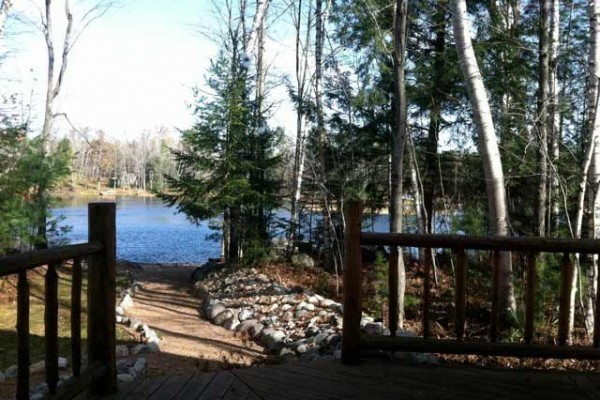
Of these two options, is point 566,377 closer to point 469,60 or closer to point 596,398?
point 596,398

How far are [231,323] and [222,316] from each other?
0.42 metres

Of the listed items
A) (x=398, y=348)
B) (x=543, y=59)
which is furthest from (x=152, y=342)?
(x=543, y=59)

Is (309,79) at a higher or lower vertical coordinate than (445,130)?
higher

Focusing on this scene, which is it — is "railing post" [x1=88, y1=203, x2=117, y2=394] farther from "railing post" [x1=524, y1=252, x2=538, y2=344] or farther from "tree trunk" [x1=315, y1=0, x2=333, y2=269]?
"tree trunk" [x1=315, y1=0, x2=333, y2=269]

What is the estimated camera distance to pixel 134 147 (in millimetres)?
74562

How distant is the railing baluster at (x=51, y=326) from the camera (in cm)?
229

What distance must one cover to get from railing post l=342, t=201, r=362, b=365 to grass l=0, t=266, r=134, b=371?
373cm

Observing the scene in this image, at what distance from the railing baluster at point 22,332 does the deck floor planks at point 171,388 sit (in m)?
0.80

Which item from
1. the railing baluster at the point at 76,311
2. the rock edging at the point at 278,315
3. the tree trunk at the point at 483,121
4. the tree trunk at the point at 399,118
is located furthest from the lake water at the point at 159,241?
the railing baluster at the point at 76,311

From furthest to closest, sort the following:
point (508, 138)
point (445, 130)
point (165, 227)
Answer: point (165, 227), point (445, 130), point (508, 138)

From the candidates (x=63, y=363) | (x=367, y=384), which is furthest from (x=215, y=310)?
(x=367, y=384)

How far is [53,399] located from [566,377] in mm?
2951

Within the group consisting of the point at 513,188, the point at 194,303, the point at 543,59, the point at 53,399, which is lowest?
the point at 194,303

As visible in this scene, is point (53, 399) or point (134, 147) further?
point (134, 147)
